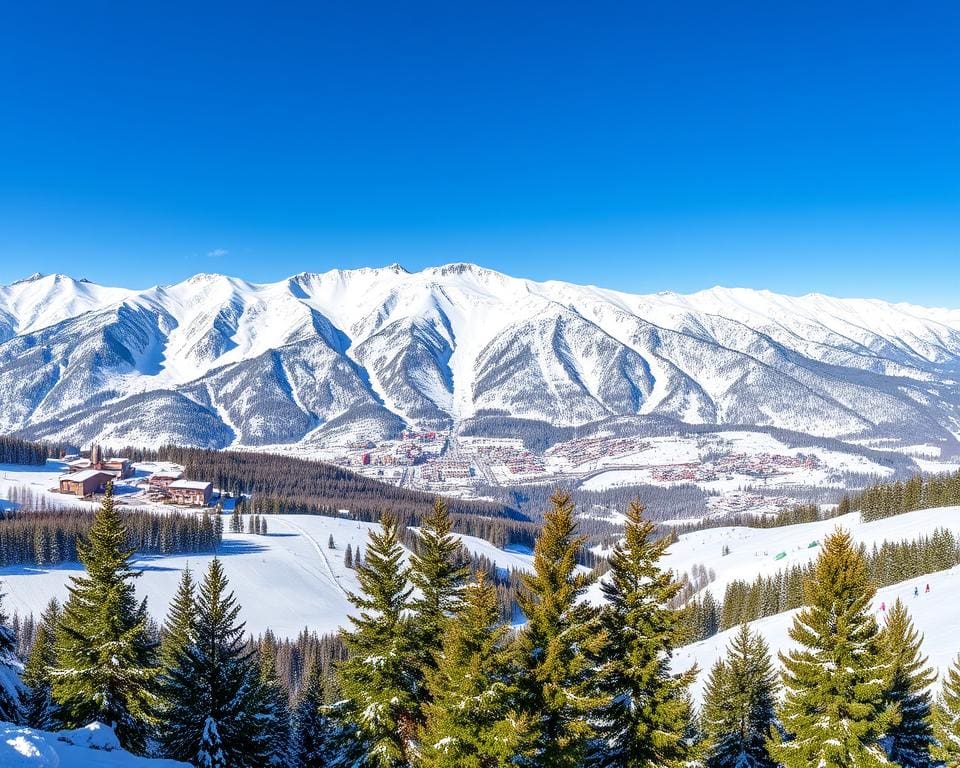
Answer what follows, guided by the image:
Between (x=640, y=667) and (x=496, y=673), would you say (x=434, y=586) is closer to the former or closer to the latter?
(x=496, y=673)

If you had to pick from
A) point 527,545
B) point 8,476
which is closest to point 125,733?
point 527,545

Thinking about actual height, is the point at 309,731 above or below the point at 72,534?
above

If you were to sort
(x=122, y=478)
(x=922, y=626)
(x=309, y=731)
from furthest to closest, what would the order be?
(x=122, y=478), (x=922, y=626), (x=309, y=731)

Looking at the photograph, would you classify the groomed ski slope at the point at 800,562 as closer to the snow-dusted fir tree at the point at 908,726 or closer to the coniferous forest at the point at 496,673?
the coniferous forest at the point at 496,673

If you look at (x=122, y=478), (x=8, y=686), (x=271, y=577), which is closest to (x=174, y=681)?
(x=8, y=686)

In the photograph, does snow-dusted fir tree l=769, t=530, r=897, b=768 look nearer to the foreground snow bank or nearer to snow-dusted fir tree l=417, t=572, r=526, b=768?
snow-dusted fir tree l=417, t=572, r=526, b=768

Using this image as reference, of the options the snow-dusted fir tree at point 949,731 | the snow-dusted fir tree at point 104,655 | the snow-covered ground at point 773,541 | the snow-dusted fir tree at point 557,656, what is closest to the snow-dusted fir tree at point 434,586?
the snow-dusted fir tree at point 557,656
